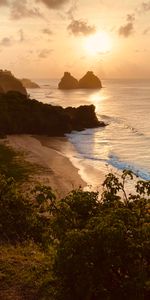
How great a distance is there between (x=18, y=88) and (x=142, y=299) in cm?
13739

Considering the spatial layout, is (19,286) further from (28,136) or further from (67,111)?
(67,111)

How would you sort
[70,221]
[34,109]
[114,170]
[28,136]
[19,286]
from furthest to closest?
[34,109], [28,136], [114,170], [19,286], [70,221]

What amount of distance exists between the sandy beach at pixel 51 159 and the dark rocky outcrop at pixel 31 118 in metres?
3.16

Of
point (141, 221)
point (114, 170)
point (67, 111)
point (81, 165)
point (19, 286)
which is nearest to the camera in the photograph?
point (141, 221)

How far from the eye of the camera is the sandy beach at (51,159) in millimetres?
30984

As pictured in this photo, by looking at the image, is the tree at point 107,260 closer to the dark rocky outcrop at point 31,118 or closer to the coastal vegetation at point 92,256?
the coastal vegetation at point 92,256

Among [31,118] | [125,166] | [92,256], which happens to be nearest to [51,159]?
[125,166]

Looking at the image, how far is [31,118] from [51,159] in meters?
21.6

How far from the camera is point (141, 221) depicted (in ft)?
34.6

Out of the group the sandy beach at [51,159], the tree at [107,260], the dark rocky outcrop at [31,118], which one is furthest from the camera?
the dark rocky outcrop at [31,118]

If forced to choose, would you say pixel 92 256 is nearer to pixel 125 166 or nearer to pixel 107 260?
pixel 107 260

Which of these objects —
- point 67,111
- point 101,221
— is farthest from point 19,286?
point 67,111

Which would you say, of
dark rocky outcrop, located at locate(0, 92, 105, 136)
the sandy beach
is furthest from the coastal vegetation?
dark rocky outcrop, located at locate(0, 92, 105, 136)

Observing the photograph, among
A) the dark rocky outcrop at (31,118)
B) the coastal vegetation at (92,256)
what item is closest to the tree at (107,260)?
the coastal vegetation at (92,256)
